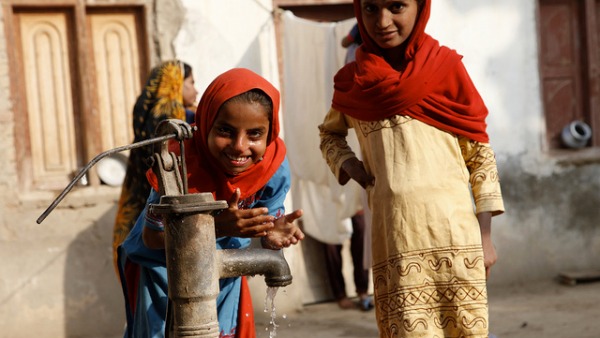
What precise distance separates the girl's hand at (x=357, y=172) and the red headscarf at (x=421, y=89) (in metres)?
0.17

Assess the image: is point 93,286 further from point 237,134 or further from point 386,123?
point 237,134

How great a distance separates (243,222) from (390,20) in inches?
42.5

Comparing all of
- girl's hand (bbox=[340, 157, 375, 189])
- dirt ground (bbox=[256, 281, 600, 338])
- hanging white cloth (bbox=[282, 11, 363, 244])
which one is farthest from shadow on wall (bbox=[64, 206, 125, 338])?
girl's hand (bbox=[340, 157, 375, 189])

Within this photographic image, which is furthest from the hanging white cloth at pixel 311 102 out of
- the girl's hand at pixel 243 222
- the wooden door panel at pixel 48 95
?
the girl's hand at pixel 243 222

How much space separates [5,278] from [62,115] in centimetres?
111

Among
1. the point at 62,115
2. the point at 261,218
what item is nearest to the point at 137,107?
the point at 62,115

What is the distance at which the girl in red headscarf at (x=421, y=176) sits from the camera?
3.00 m

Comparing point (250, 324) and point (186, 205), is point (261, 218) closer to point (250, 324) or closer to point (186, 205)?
point (186, 205)

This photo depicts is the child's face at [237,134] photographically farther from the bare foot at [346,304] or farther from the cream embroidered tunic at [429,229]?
the bare foot at [346,304]

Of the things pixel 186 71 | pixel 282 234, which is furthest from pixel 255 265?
pixel 186 71

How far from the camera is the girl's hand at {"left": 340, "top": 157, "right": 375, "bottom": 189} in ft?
10.4

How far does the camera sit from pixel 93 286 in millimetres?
6051

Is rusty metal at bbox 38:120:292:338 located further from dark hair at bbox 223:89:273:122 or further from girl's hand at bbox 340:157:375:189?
girl's hand at bbox 340:157:375:189

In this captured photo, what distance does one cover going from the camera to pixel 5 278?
5.88m
